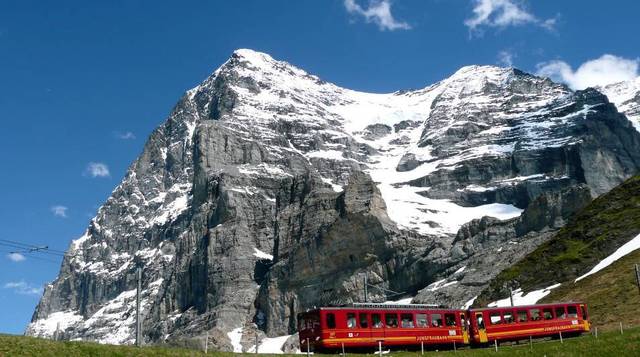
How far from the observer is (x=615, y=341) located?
40938 millimetres

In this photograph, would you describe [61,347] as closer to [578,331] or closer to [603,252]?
[578,331]

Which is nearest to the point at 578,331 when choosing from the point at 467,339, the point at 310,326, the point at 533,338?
the point at 533,338

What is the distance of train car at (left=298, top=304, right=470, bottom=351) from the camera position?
2153 inches

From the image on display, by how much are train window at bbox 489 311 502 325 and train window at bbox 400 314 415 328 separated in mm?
9858

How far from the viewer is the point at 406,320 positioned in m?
58.8

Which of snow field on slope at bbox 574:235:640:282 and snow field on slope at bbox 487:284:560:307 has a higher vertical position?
snow field on slope at bbox 574:235:640:282

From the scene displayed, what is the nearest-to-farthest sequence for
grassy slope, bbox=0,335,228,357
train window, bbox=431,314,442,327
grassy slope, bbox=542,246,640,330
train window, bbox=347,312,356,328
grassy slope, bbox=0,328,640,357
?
1. grassy slope, bbox=0,335,228,357
2. grassy slope, bbox=0,328,640,357
3. train window, bbox=347,312,356,328
4. train window, bbox=431,314,442,327
5. grassy slope, bbox=542,246,640,330

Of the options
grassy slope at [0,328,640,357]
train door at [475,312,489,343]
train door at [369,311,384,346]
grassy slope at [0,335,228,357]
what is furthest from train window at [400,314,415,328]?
grassy slope at [0,335,228,357]

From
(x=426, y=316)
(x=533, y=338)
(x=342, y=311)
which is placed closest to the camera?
(x=342, y=311)

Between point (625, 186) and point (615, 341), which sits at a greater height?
point (625, 186)

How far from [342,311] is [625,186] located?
357ft

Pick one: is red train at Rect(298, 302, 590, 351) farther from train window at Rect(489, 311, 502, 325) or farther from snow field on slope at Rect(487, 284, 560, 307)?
snow field on slope at Rect(487, 284, 560, 307)

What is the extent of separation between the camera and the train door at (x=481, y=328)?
63500 mm

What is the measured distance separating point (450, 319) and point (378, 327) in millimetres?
8676
